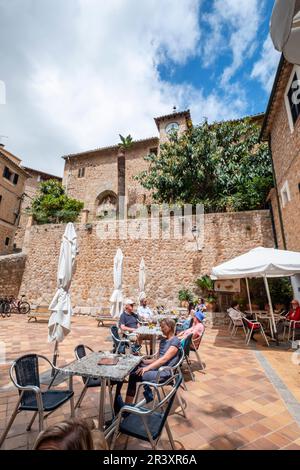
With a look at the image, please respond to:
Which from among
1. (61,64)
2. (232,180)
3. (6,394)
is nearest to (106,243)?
(232,180)

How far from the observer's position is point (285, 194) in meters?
8.33

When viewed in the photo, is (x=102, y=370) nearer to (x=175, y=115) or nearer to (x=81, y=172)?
(x=175, y=115)

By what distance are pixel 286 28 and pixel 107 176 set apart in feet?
70.7

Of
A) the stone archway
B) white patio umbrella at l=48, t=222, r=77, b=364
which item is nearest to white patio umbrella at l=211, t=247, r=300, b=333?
white patio umbrella at l=48, t=222, r=77, b=364

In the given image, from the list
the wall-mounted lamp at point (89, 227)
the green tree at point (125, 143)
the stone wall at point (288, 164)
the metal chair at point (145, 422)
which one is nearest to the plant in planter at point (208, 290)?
the stone wall at point (288, 164)

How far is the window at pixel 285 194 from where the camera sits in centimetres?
790

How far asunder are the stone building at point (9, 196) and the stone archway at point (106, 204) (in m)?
7.64

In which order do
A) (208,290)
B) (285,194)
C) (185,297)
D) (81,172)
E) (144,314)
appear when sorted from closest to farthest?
1. (144,314)
2. (285,194)
3. (208,290)
4. (185,297)
5. (81,172)

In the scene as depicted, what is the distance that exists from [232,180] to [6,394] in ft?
43.7

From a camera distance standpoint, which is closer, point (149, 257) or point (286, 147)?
point (286, 147)

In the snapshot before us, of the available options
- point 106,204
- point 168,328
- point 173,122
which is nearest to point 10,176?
point 106,204

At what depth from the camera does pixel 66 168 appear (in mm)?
23594

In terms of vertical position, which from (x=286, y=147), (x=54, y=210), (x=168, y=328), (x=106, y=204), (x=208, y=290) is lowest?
(x=168, y=328)
